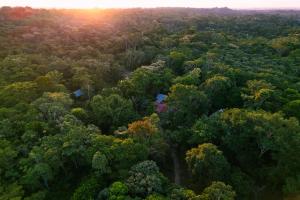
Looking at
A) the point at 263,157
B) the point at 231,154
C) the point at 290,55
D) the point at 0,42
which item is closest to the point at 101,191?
the point at 231,154

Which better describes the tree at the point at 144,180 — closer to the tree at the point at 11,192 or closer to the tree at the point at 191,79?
the tree at the point at 11,192

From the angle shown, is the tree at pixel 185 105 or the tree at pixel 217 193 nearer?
the tree at pixel 217 193

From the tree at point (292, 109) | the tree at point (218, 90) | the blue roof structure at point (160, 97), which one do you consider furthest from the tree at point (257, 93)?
the blue roof structure at point (160, 97)

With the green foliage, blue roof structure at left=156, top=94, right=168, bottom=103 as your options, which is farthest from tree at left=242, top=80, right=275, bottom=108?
the green foliage

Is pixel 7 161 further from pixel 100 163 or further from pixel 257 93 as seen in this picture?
pixel 257 93

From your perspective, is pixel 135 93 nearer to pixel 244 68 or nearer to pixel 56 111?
pixel 56 111

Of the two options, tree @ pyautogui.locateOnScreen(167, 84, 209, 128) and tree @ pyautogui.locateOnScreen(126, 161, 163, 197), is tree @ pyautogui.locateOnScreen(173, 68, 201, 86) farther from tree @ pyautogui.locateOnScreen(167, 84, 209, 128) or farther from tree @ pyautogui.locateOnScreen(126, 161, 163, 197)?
tree @ pyautogui.locateOnScreen(126, 161, 163, 197)
